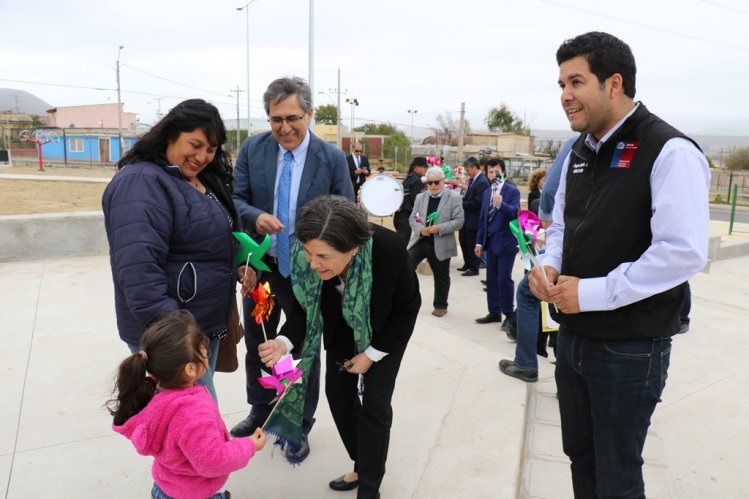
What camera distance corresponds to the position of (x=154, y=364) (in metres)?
1.84

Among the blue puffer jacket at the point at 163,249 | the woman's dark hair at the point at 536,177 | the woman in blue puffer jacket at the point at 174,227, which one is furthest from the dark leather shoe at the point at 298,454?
the woman's dark hair at the point at 536,177

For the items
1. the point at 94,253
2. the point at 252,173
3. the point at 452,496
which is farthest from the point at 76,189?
the point at 452,496

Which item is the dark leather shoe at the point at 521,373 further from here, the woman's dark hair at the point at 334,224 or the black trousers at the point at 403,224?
the black trousers at the point at 403,224

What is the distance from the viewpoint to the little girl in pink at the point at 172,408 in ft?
5.99

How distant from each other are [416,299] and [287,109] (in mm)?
1110

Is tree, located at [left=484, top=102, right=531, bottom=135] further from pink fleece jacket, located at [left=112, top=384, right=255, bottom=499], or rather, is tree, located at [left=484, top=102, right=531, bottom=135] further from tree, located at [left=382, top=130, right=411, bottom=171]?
pink fleece jacket, located at [left=112, top=384, right=255, bottom=499]

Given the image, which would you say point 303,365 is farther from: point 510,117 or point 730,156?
point 510,117

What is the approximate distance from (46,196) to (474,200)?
11.2 metres

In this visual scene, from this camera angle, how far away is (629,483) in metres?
1.95

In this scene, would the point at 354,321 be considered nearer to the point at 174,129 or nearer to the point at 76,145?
the point at 174,129

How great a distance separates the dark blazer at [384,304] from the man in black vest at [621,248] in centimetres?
57

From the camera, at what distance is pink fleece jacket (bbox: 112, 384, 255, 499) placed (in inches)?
71.9

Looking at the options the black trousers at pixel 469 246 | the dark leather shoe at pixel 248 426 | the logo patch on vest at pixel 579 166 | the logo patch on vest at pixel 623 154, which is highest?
the logo patch on vest at pixel 623 154

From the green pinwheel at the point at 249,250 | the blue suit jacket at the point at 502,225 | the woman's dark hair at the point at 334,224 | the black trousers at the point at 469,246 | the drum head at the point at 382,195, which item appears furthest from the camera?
the black trousers at the point at 469,246
